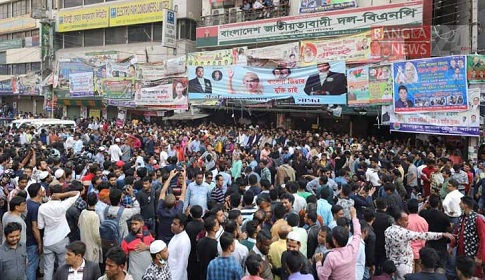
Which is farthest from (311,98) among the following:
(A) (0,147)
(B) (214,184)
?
(A) (0,147)

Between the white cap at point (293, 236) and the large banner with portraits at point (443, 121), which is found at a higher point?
the large banner with portraits at point (443, 121)

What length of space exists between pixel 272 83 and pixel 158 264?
1417cm

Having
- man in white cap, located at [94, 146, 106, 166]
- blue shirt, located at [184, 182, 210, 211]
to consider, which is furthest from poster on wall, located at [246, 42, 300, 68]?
blue shirt, located at [184, 182, 210, 211]

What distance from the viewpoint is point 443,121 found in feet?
37.7

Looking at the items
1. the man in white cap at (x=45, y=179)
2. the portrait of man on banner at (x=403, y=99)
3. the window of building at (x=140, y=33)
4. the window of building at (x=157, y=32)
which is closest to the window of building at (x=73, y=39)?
the window of building at (x=140, y=33)

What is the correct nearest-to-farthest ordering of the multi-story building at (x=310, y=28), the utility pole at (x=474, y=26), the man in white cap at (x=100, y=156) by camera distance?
the man in white cap at (x=100, y=156), the utility pole at (x=474, y=26), the multi-story building at (x=310, y=28)

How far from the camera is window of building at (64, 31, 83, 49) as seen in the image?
30.7 metres

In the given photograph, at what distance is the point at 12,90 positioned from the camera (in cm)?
3409

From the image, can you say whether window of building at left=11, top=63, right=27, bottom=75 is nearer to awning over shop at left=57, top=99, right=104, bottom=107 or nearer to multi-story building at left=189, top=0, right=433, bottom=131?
awning over shop at left=57, top=99, right=104, bottom=107

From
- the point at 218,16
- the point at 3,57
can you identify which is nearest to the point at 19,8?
the point at 3,57

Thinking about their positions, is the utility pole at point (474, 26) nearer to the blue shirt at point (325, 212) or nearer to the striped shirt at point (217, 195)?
the blue shirt at point (325, 212)

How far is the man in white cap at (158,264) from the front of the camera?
3.91 m

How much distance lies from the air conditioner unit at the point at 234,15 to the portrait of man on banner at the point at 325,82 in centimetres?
686

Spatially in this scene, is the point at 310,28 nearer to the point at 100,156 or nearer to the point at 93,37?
the point at 100,156
